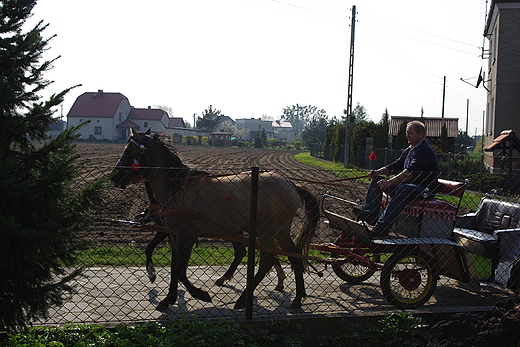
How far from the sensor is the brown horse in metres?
5.26

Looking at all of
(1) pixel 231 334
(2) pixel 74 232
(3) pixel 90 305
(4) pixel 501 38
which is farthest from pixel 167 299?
(4) pixel 501 38

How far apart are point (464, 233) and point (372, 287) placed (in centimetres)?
140

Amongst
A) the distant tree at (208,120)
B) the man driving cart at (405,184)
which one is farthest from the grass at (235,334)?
the distant tree at (208,120)

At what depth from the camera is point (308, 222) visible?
224 inches

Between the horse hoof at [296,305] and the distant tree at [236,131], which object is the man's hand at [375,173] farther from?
the distant tree at [236,131]

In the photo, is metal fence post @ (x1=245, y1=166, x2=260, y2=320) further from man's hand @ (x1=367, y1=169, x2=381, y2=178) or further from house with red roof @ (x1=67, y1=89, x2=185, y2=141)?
house with red roof @ (x1=67, y1=89, x2=185, y2=141)

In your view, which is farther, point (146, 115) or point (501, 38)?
point (146, 115)

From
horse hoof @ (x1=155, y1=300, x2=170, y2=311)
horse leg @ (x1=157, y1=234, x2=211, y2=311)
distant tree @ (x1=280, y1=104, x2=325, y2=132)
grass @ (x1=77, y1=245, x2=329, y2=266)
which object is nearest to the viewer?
horse hoof @ (x1=155, y1=300, x2=170, y2=311)

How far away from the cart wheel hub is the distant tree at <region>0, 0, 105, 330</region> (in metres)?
3.59

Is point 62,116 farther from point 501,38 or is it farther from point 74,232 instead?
point 501,38

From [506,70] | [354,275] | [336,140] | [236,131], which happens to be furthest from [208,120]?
[354,275]

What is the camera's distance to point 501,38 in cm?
2325

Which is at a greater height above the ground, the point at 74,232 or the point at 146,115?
the point at 146,115

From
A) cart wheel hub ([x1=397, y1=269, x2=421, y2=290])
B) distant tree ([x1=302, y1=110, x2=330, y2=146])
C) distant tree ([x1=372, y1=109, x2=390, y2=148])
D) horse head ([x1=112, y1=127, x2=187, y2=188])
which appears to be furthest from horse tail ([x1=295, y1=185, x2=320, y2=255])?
distant tree ([x1=302, y1=110, x2=330, y2=146])
